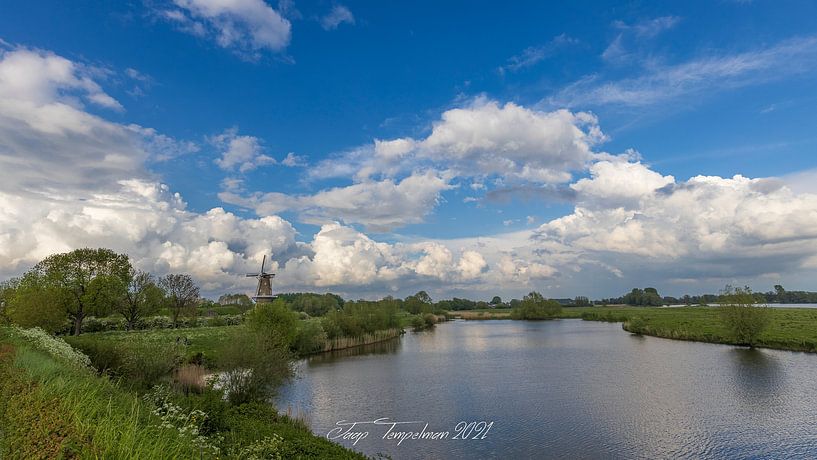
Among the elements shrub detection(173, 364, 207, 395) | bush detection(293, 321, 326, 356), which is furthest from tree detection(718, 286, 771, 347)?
shrub detection(173, 364, 207, 395)

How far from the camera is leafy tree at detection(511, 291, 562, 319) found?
501 feet

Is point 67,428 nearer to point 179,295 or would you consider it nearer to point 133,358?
point 133,358

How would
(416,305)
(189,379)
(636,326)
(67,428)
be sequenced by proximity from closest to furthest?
(67,428), (189,379), (636,326), (416,305)

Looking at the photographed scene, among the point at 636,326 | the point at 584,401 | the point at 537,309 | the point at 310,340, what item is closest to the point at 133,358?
the point at 584,401

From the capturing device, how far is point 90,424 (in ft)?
19.8

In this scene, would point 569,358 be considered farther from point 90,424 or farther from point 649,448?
point 90,424

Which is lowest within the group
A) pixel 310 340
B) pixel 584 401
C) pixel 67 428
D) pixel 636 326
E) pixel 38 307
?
pixel 584 401

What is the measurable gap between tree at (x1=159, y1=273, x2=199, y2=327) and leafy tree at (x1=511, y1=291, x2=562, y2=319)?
107504 millimetres

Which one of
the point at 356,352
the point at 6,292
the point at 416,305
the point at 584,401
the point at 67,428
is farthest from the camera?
the point at 416,305

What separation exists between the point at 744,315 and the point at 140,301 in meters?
89.4

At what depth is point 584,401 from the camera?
29.3m

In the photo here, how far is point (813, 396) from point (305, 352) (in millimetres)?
49372

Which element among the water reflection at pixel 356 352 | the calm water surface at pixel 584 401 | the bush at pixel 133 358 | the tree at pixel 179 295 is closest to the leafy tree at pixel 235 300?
the tree at pixel 179 295

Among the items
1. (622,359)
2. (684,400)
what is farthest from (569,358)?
(684,400)
